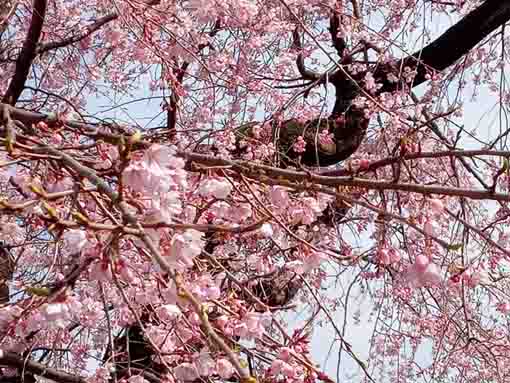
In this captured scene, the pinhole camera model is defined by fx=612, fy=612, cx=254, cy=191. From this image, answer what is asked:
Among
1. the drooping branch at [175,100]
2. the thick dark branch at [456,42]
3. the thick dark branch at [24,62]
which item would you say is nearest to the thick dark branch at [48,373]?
the thick dark branch at [24,62]

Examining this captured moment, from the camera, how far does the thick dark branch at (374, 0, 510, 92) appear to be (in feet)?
11.8

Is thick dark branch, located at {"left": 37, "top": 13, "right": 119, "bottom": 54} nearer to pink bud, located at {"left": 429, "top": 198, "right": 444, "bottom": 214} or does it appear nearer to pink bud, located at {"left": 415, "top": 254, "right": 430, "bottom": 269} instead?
pink bud, located at {"left": 429, "top": 198, "right": 444, "bottom": 214}

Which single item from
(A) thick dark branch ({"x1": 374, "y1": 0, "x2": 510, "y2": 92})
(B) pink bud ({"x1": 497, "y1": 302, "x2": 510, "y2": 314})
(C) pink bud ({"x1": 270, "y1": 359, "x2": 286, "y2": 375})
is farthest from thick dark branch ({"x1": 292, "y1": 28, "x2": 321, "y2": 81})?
(C) pink bud ({"x1": 270, "y1": 359, "x2": 286, "y2": 375})

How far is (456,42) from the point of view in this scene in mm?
3801

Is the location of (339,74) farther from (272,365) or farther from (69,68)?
(272,365)

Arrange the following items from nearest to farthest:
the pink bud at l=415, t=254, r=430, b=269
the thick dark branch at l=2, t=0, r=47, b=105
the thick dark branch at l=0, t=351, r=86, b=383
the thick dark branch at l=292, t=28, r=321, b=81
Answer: the pink bud at l=415, t=254, r=430, b=269 < the thick dark branch at l=0, t=351, r=86, b=383 < the thick dark branch at l=2, t=0, r=47, b=105 < the thick dark branch at l=292, t=28, r=321, b=81

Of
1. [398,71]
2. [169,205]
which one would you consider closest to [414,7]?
[398,71]

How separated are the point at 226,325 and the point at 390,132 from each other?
2582mm

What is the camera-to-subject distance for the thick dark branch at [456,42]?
360cm

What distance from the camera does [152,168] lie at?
46.0 inches

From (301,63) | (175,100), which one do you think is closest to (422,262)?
(175,100)

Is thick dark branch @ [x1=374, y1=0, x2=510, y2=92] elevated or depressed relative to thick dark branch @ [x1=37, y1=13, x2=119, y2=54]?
elevated

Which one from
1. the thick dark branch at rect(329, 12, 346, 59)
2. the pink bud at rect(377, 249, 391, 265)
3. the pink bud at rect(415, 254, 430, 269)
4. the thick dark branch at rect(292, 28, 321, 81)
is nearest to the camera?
the pink bud at rect(415, 254, 430, 269)

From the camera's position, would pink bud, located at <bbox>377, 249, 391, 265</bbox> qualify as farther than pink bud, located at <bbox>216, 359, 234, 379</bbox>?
Yes
